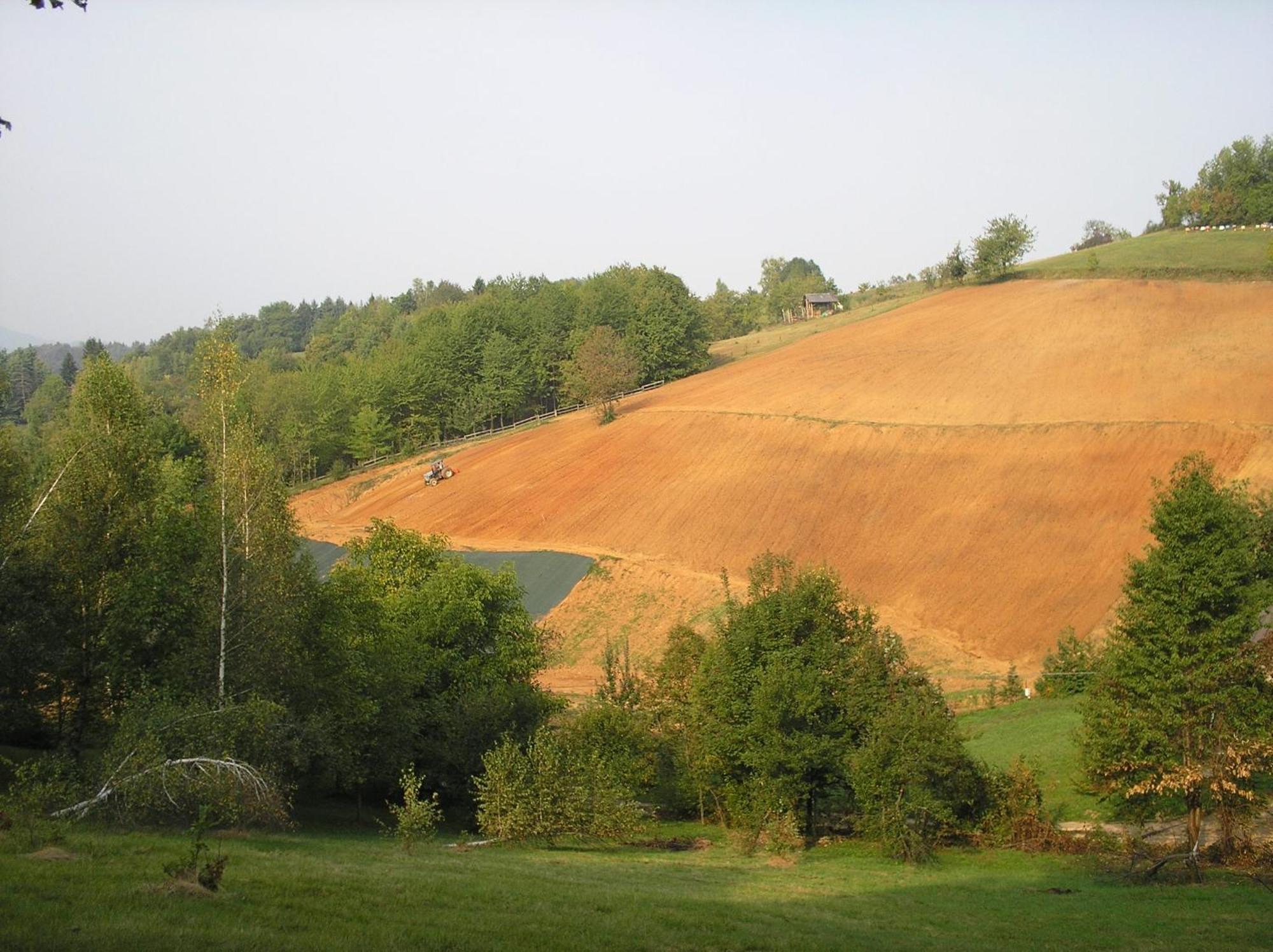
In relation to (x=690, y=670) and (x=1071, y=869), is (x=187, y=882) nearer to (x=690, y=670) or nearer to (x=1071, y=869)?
(x=1071, y=869)

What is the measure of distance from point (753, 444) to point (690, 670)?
3942 centimetres

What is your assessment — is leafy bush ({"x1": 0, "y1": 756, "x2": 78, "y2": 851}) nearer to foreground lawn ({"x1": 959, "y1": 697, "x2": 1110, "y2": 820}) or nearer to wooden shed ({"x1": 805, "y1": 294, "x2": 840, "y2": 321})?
foreground lawn ({"x1": 959, "y1": 697, "x2": 1110, "y2": 820})

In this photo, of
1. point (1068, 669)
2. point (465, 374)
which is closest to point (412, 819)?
point (1068, 669)

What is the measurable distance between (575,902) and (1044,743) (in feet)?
73.8

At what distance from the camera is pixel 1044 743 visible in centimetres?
3312

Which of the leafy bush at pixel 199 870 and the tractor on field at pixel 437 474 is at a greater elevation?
the tractor on field at pixel 437 474

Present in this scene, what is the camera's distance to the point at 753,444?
241 feet

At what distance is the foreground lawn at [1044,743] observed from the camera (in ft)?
93.9

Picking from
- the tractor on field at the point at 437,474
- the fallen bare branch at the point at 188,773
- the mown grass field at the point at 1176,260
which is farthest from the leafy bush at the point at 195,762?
the mown grass field at the point at 1176,260

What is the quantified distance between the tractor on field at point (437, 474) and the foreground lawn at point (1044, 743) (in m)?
53.9

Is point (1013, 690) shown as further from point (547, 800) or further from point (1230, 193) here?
point (1230, 193)

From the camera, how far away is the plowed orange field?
173 ft

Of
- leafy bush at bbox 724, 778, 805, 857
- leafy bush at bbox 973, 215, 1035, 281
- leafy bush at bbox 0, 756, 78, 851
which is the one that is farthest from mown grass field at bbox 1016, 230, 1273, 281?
leafy bush at bbox 0, 756, 78, 851

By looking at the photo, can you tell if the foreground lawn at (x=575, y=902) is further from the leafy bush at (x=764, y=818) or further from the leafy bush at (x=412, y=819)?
the leafy bush at (x=764, y=818)
